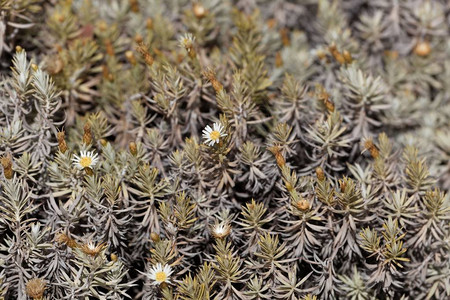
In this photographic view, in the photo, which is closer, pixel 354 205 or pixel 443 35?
pixel 354 205

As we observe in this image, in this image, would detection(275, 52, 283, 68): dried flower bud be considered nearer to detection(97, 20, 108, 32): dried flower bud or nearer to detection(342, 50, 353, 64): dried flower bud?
detection(342, 50, 353, 64): dried flower bud

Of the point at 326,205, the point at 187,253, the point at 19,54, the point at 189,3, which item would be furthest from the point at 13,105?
the point at 326,205

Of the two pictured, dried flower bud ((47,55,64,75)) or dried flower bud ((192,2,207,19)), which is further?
dried flower bud ((192,2,207,19))

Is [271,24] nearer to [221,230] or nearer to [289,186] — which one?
[289,186]

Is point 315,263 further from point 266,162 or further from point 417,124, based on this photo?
point 417,124

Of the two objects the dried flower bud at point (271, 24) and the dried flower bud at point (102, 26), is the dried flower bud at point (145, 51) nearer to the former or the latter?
the dried flower bud at point (102, 26)

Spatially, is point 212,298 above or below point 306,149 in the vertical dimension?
below

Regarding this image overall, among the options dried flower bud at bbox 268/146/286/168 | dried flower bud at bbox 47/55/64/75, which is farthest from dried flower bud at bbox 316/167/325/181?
dried flower bud at bbox 47/55/64/75

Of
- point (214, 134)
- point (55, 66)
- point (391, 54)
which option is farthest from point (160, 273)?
point (391, 54)
